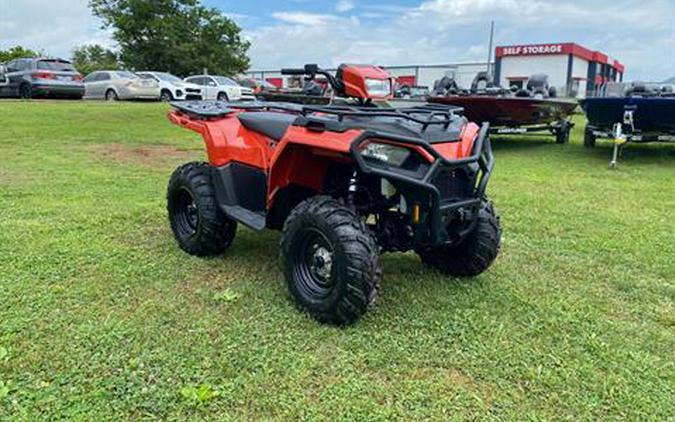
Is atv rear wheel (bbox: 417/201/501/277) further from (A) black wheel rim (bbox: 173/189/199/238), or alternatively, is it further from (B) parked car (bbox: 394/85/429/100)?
(B) parked car (bbox: 394/85/429/100)

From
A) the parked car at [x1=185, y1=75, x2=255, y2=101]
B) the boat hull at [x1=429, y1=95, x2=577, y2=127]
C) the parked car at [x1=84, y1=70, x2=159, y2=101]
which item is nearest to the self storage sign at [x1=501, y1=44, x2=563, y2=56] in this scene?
the parked car at [x1=185, y1=75, x2=255, y2=101]

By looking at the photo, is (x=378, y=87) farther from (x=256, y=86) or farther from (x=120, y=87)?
(x=256, y=86)

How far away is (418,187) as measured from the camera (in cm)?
263

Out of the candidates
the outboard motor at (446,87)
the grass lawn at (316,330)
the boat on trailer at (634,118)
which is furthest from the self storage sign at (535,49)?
the grass lawn at (316,330)

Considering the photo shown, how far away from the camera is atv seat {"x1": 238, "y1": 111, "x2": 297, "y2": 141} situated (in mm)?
3422

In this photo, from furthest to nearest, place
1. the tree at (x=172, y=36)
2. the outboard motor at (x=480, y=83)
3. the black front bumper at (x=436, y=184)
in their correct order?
the tree at (x=172, y=36), the outboard motor at (x=480, y=83), the black front bumper at (x=436, y=184)

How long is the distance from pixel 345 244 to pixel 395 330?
542 millimetres

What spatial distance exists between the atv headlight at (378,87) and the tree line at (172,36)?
3933 centimetres

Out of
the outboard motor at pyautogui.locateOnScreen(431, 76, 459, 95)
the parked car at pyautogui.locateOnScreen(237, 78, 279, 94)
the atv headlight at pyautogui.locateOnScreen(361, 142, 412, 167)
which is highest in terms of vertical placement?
the parked car at pyautogui.locateOnScreen(237, 78, 279, 94)

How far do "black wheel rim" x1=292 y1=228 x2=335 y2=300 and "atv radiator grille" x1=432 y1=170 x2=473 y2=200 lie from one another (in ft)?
2.13

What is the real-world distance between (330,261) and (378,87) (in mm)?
1280

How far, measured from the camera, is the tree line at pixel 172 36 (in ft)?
134

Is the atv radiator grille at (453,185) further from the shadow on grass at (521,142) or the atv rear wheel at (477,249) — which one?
the shadow on grass at (521,142)

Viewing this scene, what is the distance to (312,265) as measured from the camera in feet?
10.2
